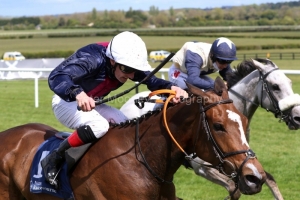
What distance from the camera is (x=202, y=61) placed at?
6.41m

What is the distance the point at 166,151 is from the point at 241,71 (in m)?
2.92

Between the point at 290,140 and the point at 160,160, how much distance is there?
22.1 feet

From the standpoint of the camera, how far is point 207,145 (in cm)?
348

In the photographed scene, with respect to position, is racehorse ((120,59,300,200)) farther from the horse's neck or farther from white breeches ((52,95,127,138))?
white breeches ((52,95,127,138))

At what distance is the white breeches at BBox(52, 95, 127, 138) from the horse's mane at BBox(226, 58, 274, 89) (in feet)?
7.54

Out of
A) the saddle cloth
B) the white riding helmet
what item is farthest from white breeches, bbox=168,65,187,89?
the white riding helmet

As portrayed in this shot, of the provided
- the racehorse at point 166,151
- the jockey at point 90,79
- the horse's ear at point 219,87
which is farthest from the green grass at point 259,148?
the horse's ear at point 219,87

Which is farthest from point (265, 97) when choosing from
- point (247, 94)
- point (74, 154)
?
point (74, 154)

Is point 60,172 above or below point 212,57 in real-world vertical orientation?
below

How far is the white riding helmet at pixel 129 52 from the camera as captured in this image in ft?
12.8

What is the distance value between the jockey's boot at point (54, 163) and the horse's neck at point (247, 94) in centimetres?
263

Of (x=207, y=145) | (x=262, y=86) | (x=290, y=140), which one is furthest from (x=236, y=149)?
(x=290, y=140)

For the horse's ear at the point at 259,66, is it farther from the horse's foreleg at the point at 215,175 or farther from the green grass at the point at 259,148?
the green grass at the point at 259,148

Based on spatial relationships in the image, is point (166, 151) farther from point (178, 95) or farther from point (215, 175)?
point (215, 175)
